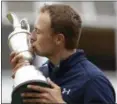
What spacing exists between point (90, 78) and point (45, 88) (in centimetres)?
16

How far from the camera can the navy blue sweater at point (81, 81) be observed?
1.39 meters

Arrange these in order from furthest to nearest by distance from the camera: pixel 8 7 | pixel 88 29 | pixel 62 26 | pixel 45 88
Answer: pixel 88 29 → pixel 8 7 → pixel 62 26 → pixel 45 88

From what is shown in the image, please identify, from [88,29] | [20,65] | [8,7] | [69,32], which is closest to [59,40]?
[69,32]

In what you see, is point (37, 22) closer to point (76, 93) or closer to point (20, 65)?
point (20, 65)

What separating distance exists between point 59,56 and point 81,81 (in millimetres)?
114

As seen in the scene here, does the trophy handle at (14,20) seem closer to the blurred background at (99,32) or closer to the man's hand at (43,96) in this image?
the man's hand at (43,96)

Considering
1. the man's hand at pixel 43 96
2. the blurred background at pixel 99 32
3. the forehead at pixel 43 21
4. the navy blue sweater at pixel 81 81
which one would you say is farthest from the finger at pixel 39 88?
the blurred background at pixel 99 32

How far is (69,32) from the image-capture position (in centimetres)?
147

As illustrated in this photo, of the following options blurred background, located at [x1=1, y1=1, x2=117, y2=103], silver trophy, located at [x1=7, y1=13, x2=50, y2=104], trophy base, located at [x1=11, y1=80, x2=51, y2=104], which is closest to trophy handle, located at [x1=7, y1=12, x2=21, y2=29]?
silver trophy, located at [x1=7, y1=13, x2=50, y2=104]

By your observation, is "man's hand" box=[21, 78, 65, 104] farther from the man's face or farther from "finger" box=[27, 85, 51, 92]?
the man's face

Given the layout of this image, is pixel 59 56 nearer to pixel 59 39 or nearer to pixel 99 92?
pixel 59 39

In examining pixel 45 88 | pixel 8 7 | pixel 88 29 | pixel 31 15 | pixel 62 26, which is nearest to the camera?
pixel 45 88

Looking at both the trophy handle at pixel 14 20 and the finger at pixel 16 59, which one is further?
the trophy handle at pixel 14 20

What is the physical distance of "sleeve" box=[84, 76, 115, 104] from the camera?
1.38m
